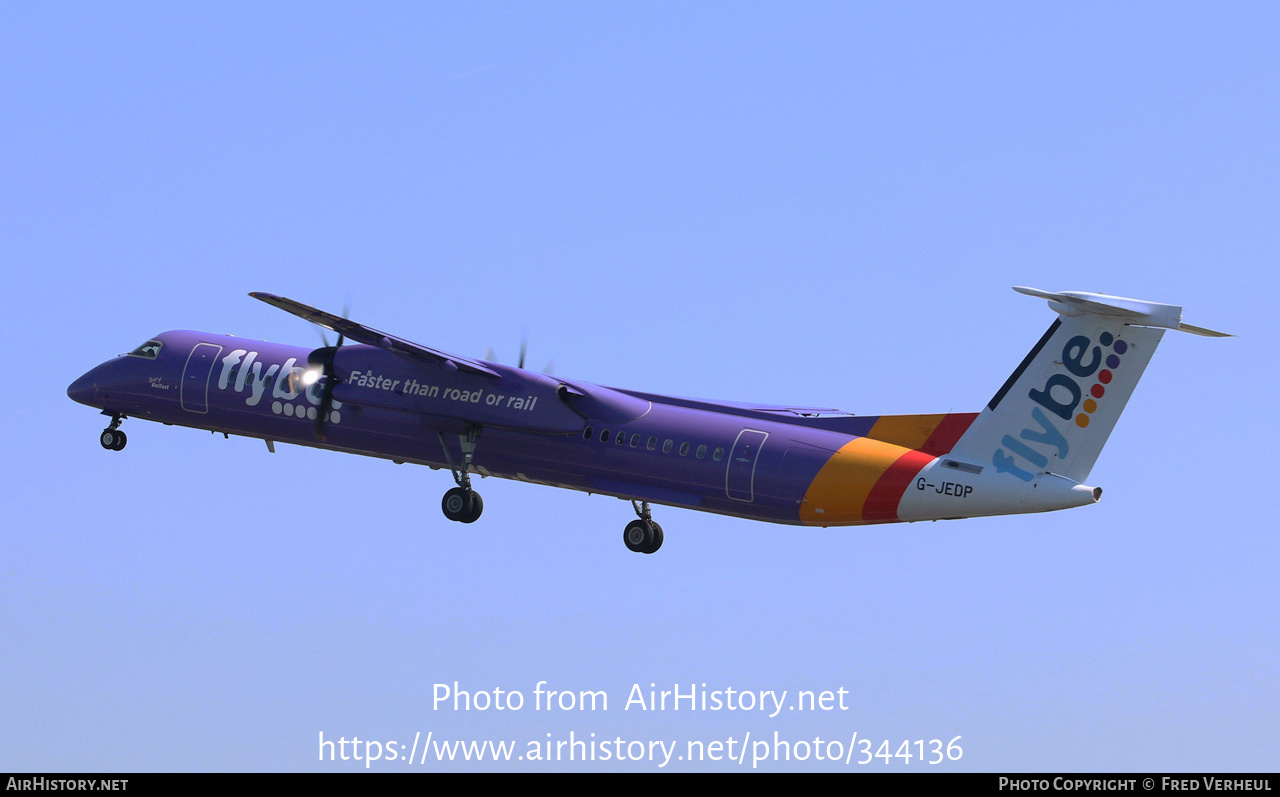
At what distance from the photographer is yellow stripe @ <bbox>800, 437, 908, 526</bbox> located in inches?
1248

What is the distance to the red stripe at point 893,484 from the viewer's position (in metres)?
31.4

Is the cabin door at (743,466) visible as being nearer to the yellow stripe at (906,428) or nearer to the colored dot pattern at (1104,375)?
the yellow stripe at (906,428)

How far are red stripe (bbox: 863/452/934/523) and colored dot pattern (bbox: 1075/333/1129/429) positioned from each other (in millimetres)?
2891

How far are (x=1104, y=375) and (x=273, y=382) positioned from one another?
18.1 m

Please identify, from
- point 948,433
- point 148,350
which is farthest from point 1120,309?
point 148,350

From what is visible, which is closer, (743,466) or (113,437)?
(743,466)

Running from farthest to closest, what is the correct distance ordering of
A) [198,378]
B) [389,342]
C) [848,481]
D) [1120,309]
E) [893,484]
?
[198,378] < [389,342] < [848,481] < [893,484] < [1120,309]

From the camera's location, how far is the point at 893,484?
3142 cm

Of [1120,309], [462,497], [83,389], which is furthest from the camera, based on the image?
[83,389]

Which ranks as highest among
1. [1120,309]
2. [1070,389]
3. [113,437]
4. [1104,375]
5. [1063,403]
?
[1120,309]

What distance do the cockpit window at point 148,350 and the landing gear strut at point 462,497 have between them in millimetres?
7819

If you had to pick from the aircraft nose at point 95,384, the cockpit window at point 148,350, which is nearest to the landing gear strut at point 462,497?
the cockpit window at point 148,350

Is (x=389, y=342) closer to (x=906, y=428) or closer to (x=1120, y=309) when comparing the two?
(x=906, y=428)

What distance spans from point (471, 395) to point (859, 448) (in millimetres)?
8649
